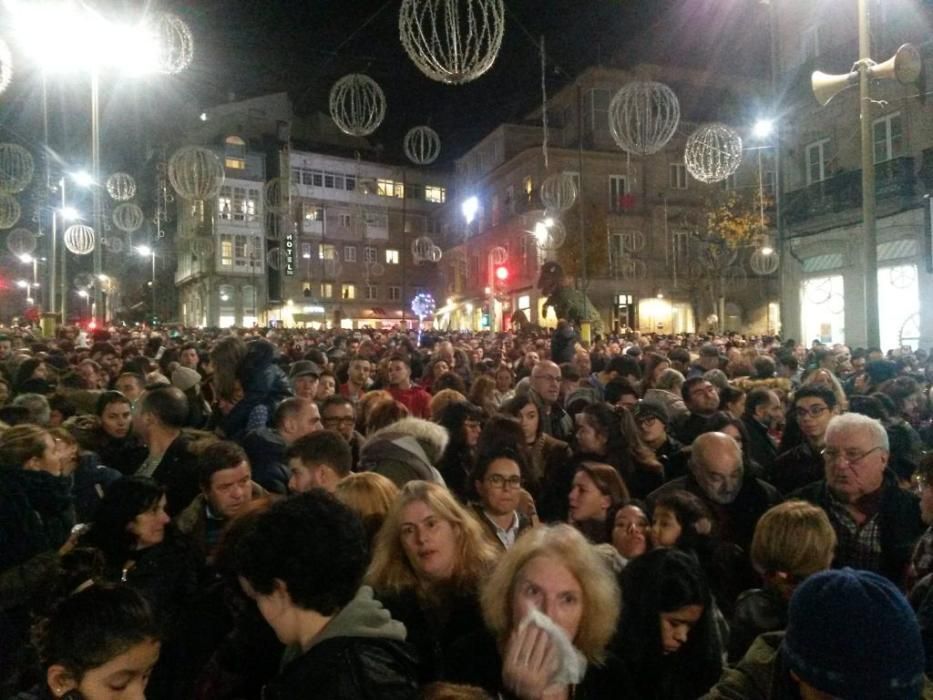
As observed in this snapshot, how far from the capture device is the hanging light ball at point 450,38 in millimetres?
6707

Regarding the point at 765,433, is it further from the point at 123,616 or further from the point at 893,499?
the point at 123,616

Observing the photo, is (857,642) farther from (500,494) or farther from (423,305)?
(423,305)

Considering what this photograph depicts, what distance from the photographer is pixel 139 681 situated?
2.25 metres

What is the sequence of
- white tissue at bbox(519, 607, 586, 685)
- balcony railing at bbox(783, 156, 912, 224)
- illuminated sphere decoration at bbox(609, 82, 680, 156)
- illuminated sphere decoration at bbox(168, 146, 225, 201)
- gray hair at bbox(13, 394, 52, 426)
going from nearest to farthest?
white tissue at bbox(519, 607, 586, 685)
gray hair at bbox(13, 394, 52, 426)
illuminated sphere decoration at bbox(609, 82, 680, 156)
illuminated sphere decoration at bbox(168, 146, 225, 201)
balcony railing at bbox(783, 156, 912, 224)

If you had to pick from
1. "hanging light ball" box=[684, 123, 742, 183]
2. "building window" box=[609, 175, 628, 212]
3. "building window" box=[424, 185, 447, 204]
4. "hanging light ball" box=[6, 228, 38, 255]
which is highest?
"building window" box=[424, 185, 447, 204]

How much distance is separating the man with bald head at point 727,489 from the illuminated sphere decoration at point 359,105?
742 cm

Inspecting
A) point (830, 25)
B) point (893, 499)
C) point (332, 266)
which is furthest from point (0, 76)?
point (332, 266)

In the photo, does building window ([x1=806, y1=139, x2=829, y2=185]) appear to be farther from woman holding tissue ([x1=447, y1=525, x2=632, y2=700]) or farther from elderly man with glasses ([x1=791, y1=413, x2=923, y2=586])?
woman holding tissue ([x1=447, y1=525, x2=632, y2=700])

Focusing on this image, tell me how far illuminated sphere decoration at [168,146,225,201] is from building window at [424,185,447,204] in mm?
51415

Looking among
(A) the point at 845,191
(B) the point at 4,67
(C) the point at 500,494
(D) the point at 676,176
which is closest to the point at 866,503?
(C) the point at 500,494

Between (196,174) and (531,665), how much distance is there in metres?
12.4

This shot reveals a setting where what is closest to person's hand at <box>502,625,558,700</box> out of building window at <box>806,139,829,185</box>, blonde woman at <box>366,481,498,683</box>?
blonde woman at <box>366,481,498,683</box>

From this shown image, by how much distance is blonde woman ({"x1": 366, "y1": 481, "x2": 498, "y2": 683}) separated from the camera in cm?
280

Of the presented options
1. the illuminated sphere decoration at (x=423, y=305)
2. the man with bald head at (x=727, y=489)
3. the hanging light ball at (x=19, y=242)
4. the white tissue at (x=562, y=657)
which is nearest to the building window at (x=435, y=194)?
the illuminated sphere decoration at (x=423, y=305)
